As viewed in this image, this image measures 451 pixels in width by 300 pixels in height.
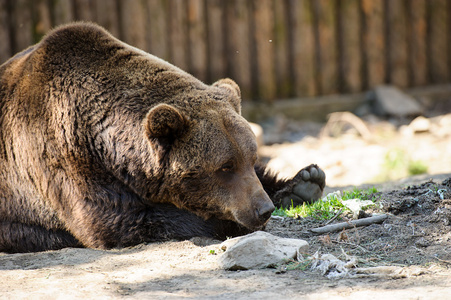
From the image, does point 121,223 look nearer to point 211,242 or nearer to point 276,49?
point 211,242

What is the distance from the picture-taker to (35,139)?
446cm

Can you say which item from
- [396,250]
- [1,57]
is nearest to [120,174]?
[396,250]

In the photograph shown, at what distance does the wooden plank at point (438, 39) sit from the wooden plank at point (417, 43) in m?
0.14

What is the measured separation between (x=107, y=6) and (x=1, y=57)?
6.32 ft

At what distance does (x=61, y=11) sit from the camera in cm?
955

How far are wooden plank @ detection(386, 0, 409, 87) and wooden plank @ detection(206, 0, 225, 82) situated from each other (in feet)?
11.2

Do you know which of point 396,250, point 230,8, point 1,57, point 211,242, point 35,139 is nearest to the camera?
point 396,250

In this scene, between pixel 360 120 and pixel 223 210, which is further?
pixel 360 120

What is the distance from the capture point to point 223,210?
13.7ft

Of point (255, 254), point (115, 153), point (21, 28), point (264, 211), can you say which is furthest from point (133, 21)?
point (255, 254)

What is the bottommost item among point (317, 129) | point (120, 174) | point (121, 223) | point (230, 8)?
point (317, 129)

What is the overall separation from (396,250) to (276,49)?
7.77 meters

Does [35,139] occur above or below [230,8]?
below

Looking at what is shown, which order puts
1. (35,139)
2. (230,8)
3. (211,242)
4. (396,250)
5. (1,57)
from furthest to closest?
(230,8) < (1,57) < (35,139) < (211,242) < (396,250)
